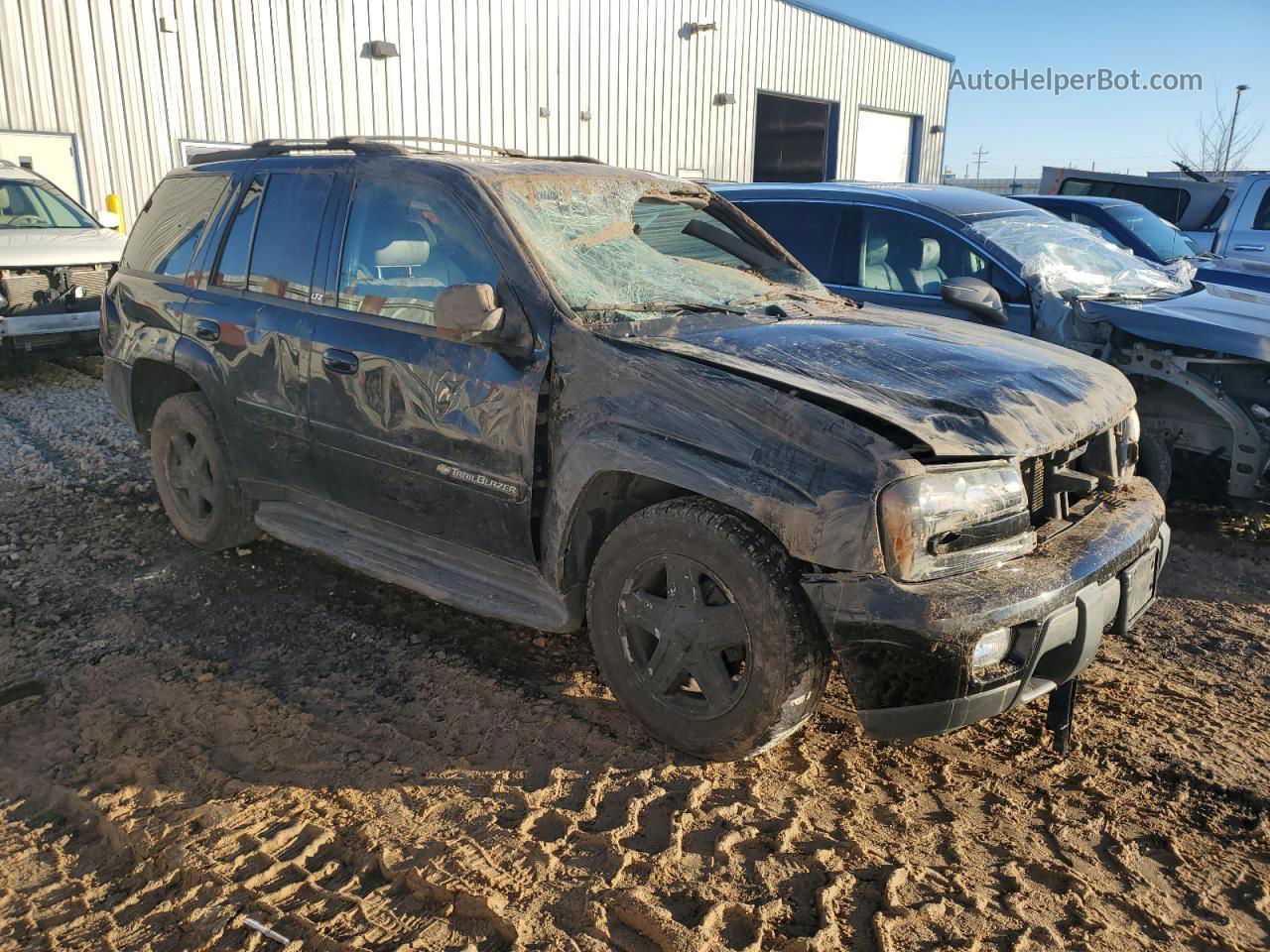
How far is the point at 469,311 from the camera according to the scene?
303 centimetres

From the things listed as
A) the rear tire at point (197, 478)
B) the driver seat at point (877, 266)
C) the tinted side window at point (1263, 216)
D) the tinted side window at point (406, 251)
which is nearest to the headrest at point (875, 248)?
the driver seat at point (877, 266)

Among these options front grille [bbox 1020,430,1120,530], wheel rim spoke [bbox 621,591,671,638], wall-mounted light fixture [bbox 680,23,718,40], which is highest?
wall-mounted light fixture [bbox 680,23,718,40]

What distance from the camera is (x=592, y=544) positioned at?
3.19m

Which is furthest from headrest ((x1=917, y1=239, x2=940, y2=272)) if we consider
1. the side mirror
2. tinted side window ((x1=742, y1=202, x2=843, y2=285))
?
the side mirror

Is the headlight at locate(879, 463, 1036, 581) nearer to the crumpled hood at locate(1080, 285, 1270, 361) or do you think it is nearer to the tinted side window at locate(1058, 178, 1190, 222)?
the crumpled hood at locate(1080, 285, 1270, 361)

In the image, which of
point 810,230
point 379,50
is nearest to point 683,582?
point 810,230

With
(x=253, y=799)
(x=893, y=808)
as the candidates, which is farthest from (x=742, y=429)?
(x=253, y=799)

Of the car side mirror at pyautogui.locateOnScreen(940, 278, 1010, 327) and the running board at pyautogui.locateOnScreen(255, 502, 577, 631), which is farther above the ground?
the car side mirror at pyautogui.locateOnScreen(940, 278, 1010, 327)

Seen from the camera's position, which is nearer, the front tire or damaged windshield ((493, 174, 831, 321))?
the front tire

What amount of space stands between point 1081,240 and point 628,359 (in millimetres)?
4261

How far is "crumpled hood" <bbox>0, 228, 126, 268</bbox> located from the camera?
840cm

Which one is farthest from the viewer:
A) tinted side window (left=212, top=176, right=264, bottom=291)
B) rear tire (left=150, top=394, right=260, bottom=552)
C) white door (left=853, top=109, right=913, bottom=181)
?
white door (left=853, top=109, right=913, bottom=181)

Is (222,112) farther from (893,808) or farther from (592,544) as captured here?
(893,808)

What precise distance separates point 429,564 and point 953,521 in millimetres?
1946
